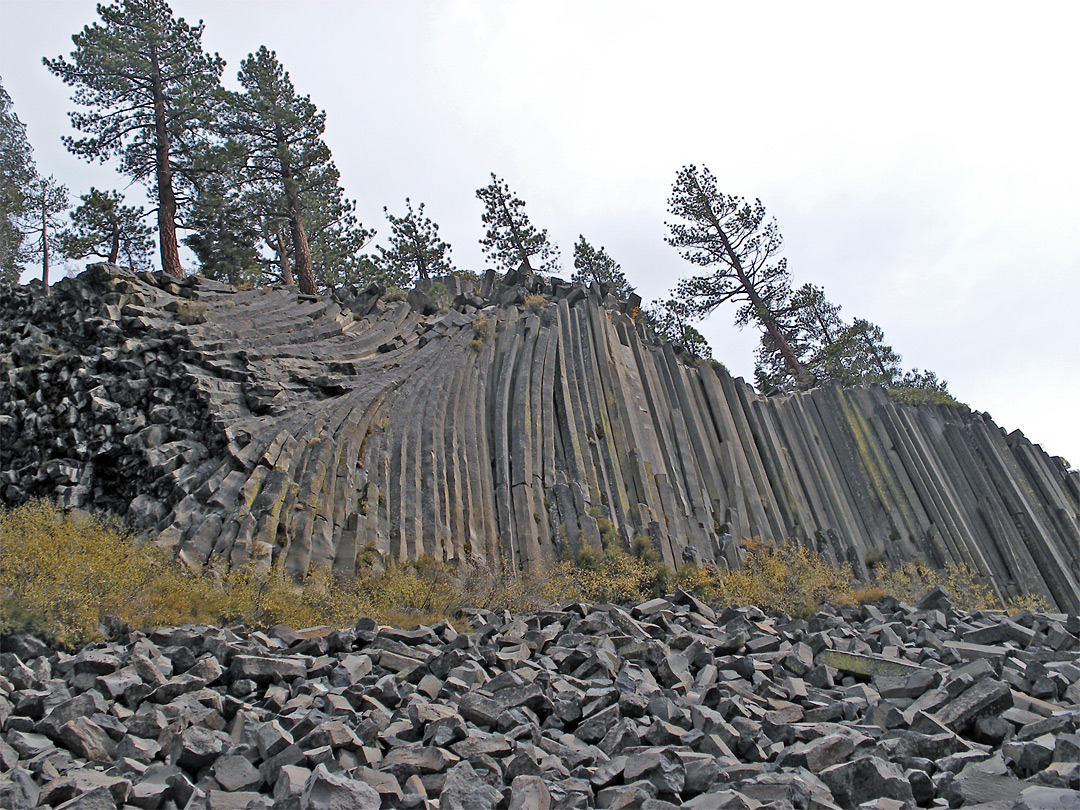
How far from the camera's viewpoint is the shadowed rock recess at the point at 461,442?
11812 mm

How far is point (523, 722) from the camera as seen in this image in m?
6.00

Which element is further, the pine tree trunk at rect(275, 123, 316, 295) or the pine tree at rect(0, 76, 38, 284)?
the pine tree at rect(0, 76, 38, 284)

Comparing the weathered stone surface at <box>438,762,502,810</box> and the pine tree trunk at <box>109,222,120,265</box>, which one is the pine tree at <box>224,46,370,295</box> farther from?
the weathered stone surface at <box>438,762,502,810</box>

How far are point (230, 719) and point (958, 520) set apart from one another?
732 inches

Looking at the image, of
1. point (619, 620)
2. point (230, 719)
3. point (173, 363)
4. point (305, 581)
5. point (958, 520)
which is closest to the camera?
point (230, 719)

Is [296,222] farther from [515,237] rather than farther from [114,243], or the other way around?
[515,237]

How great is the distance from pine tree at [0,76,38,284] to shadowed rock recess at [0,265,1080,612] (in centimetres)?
1067

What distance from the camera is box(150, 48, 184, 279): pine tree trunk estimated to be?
64.8 feet

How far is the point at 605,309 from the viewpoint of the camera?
2080 centimetres

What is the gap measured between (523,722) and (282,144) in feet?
75.9

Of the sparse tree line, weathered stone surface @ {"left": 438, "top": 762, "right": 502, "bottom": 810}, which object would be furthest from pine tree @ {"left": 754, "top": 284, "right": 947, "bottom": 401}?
weathered stone surface @ {"left": 438, "top": 762, "right": 502, "bottom": 810}

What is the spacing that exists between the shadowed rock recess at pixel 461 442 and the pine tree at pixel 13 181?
10669 millimetres

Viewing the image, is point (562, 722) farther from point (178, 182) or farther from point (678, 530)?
point (178, 182)

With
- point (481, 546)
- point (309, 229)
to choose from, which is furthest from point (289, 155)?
point (481, 546)
